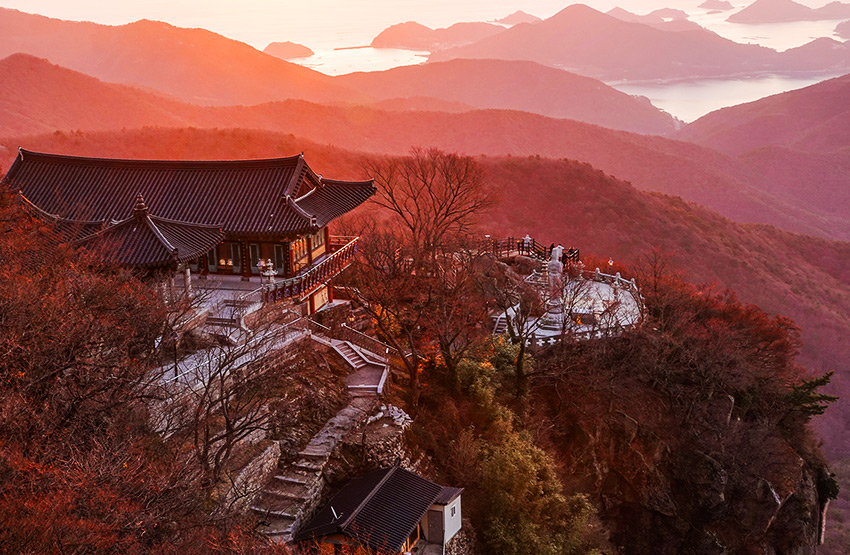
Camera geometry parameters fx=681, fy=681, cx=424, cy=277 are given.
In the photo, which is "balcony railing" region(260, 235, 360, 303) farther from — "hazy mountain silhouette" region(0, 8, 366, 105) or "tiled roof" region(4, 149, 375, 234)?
"hazy mountain silhouette" region(0, 8, 366, 105)

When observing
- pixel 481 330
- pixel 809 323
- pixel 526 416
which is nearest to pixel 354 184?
pixel 481 330

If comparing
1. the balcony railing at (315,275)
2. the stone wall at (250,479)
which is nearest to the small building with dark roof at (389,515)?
the stone wall at (250,479)

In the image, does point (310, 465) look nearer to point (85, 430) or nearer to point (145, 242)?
point (85, 430)

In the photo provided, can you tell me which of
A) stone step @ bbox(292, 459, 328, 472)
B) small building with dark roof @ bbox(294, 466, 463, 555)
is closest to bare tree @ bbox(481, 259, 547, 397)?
small building with dark roof @ bbox(294, 466, 463, 555)

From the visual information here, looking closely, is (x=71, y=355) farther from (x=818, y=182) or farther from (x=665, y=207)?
(x=818, y=182)

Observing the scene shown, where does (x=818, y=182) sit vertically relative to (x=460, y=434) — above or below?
below

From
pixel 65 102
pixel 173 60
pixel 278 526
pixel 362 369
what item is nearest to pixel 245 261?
pixel 362 369
